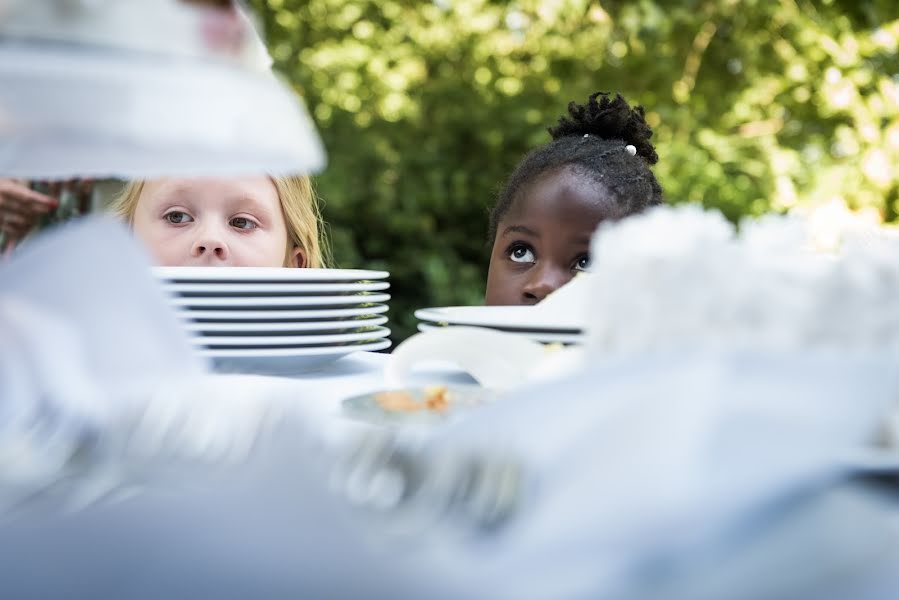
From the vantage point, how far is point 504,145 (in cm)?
390

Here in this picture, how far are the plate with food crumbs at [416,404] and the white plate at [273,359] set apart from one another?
271mm

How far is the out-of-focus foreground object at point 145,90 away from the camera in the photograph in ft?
1.58

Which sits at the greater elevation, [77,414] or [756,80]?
[756,80]

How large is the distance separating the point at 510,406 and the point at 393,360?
32 cm

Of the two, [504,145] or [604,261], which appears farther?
[504,145]

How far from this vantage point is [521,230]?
6.11 ft

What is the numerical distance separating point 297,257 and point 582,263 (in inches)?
26.9

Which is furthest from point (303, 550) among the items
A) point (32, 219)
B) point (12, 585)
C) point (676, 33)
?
point (676, 33)

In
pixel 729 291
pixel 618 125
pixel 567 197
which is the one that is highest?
pixel 618 125

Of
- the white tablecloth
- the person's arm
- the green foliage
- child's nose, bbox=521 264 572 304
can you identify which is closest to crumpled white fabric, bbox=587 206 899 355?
the white tablecloth

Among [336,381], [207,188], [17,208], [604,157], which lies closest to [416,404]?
[336,381]

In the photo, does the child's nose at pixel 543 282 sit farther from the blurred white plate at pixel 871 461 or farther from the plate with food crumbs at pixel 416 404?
the blurred white plate at pixel 871 461

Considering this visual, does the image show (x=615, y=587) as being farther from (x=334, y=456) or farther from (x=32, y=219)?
(x=32, y=219)

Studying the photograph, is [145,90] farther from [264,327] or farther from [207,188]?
[207,188]
